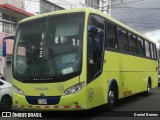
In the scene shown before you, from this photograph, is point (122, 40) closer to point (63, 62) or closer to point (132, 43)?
point (132, 43)

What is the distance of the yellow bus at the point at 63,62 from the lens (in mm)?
8922

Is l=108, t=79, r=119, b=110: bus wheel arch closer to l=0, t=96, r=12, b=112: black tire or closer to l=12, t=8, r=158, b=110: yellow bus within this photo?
l=12, t=8, r=158, b=110: yellow bus

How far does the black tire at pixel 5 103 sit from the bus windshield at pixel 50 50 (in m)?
2.48

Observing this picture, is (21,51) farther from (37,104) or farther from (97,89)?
(97,89)

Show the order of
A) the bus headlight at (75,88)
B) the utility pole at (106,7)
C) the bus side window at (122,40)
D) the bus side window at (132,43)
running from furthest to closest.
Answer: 1. the utility pole at (106,7)
2. the bus side window at (132,43)
3. the bus side window at (122,40)
4. the bus headlight at (75,88)

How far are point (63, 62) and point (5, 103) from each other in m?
4.08

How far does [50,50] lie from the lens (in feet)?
30.6

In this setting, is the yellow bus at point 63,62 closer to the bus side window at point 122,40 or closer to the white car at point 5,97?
the bus side window at point 122,40

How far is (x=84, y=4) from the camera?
36688mm

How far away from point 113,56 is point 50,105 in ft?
11.1

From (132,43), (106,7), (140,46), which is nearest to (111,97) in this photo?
(132,43)

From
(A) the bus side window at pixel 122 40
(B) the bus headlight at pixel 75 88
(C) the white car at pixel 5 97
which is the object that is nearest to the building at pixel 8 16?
(C) the white car at pixel 5 97

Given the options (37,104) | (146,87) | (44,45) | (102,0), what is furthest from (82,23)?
(102,0)

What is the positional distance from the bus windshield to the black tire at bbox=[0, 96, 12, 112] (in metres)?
2.48
